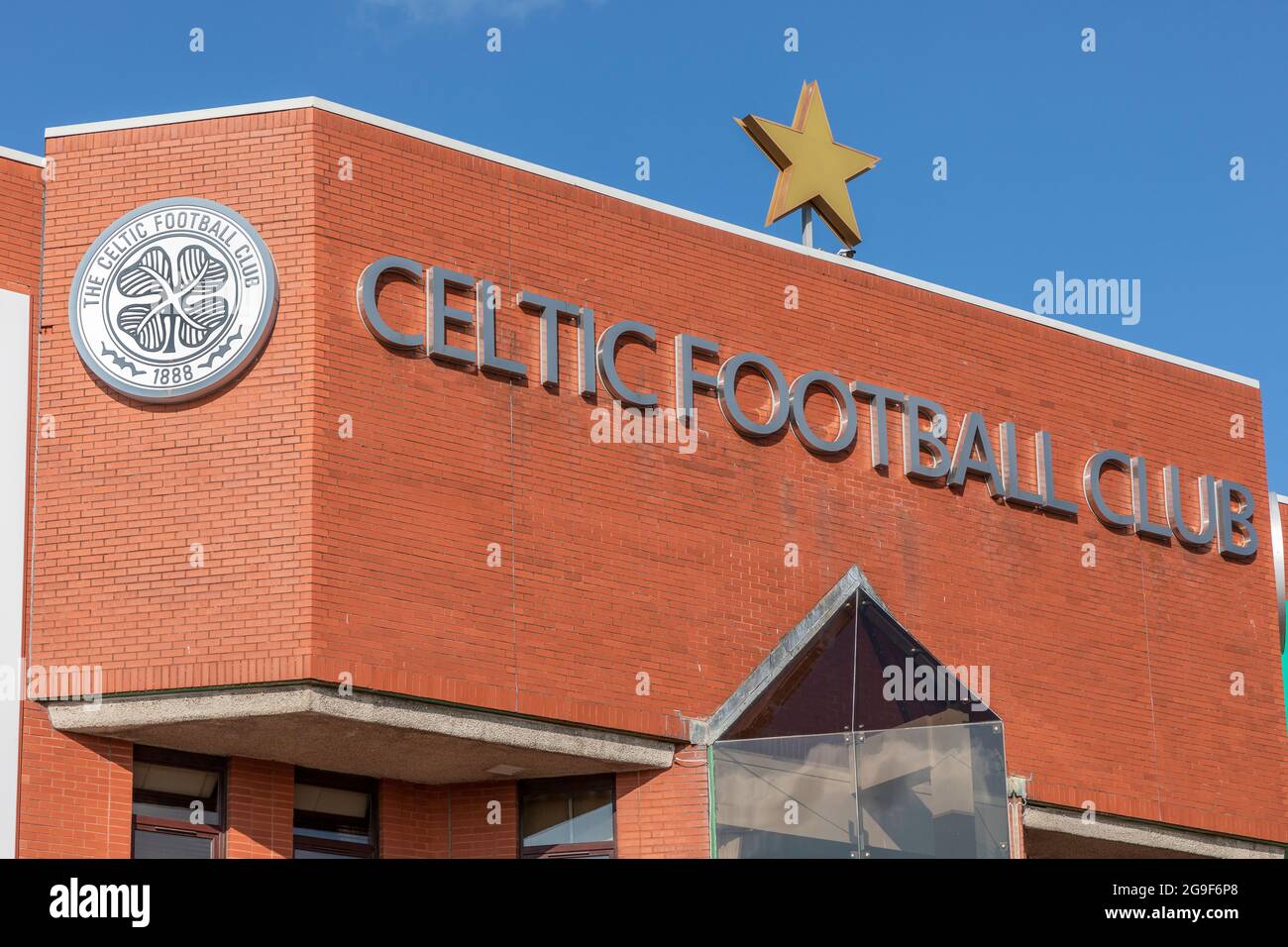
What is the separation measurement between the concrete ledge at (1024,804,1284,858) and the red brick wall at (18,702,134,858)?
992 centimetres

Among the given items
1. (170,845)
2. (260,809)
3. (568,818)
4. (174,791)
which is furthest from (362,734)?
(568,818)

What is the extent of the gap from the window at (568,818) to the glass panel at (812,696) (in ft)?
5.01

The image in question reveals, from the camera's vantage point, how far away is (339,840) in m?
22.0

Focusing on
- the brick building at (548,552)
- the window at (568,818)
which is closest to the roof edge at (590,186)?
the brick building at (548,552)

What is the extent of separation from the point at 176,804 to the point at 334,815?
1.92 metres

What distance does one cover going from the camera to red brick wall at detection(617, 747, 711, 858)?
70.3 feet

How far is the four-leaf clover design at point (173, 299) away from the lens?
20.3 metres

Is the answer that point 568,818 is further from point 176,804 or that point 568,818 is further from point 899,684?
point 176,804

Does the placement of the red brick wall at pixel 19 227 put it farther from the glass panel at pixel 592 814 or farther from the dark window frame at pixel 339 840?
the glass panel at pixel 592 814

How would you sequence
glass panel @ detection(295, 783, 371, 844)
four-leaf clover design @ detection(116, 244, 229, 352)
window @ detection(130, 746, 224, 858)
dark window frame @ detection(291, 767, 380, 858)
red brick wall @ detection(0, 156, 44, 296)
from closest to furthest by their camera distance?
four-leaf clover design @ detection(116, 244, 229, 352) < window @ detection(130, 746, 224, 858) < red brick wall @ detection(0, 156, 44, 296) < dark window frame @ detection(291, 767, 380, 858) < glass panel @ detection(295, 783, 371, 844)

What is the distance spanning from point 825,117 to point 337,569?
9487 millimetres

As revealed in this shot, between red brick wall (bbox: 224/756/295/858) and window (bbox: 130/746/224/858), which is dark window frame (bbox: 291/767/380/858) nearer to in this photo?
red brick wall (bbox: 224/756/295/858)

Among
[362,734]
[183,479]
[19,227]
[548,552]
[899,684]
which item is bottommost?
[362,734]

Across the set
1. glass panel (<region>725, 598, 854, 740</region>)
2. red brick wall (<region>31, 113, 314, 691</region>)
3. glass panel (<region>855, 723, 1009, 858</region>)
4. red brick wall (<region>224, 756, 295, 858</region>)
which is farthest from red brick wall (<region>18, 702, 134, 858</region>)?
glass panel (<region>855, 723, 1009, 858</region>)
